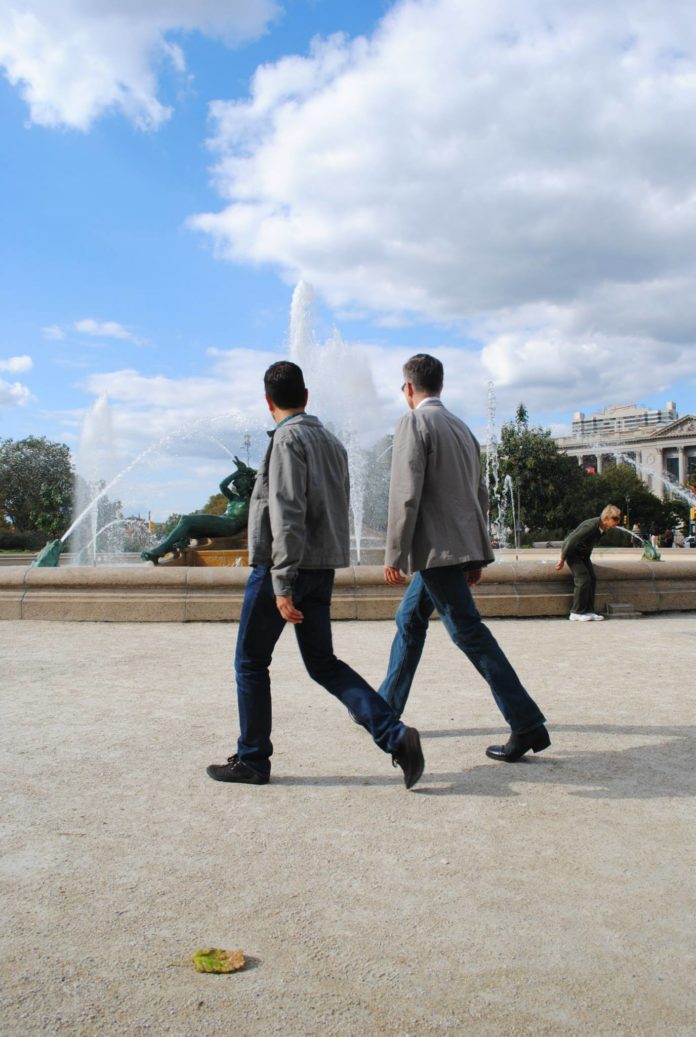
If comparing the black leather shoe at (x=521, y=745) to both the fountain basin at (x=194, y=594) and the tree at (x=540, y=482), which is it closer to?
the fountain basin at (x=194, y=594)

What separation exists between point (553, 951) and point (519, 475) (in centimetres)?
6615

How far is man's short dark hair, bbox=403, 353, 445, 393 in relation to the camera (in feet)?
15.1

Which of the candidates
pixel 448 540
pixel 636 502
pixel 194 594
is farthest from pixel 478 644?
pixel 636 502

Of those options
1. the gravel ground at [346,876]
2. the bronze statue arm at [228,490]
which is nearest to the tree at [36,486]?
the bronze statue arm at [228,490]

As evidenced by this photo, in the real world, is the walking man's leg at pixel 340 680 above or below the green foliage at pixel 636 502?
below

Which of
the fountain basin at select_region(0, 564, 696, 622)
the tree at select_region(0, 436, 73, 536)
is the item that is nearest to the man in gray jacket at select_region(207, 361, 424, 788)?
the fountain basin at select_region(0, 564, 696, 622)

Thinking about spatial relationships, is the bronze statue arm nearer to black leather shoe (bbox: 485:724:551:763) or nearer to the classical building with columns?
black leather shoe (bbox: 485:724:551:763)

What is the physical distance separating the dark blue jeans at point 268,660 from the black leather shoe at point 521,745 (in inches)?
29.0

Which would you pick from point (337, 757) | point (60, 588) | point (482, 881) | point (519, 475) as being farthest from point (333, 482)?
point (519, 475)

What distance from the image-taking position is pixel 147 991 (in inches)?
87.6

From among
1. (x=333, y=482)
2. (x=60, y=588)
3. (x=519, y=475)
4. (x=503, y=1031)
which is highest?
Answer: (x=519, y=475)

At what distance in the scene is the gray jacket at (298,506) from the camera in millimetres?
3805

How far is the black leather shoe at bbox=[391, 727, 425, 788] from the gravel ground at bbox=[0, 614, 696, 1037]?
0.08 metres

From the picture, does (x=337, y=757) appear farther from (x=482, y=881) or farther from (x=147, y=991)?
(x=147, y=991)
